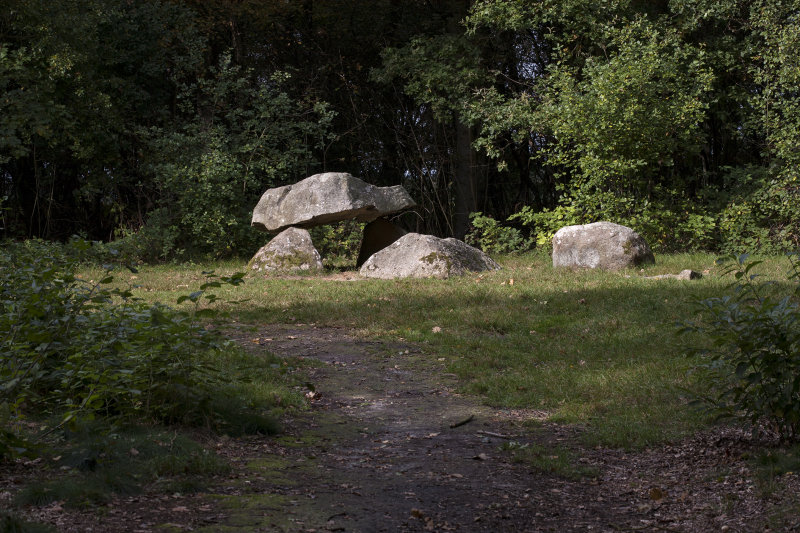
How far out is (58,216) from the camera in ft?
63.6

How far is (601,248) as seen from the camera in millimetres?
12938

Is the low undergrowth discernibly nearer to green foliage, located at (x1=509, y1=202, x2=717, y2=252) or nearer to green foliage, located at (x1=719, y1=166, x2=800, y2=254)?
green foliage, located at (x1=509, y1=202, x2=717, y2=252)

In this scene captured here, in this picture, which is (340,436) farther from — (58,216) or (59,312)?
Answer: (58,216)

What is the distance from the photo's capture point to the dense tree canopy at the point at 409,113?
49.9ft

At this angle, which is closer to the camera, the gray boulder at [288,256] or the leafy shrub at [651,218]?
the gray boulder at [288,256]

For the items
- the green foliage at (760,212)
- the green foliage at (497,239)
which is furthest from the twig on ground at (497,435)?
the green foliage at (497,239)

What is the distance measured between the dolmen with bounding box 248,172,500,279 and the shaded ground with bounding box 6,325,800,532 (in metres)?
6.85

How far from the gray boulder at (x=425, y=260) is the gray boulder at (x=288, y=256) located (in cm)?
112

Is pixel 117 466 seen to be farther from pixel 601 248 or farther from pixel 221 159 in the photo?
pixel 221 159

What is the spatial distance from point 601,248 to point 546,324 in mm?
4193

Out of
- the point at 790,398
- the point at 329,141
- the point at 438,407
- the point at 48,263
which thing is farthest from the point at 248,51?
the point at 790,398

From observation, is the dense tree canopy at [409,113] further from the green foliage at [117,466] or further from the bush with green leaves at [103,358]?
the green foliage at [117,466]

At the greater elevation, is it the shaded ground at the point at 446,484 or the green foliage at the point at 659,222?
the green foliage at the point at 659,222

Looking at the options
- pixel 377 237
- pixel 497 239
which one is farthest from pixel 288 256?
pixel 497 239
